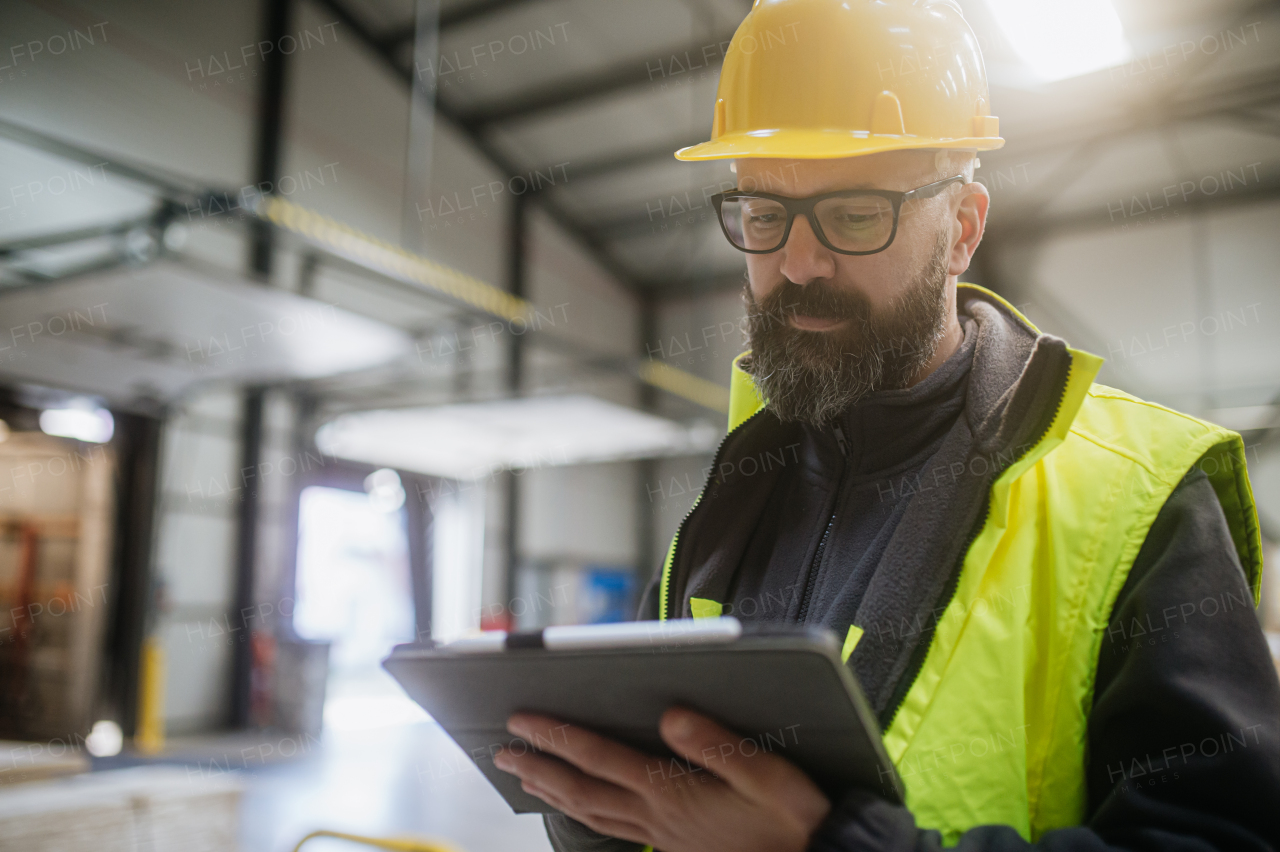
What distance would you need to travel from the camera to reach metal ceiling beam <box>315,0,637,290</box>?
1092 cm

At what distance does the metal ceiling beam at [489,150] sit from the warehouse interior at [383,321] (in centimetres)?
6

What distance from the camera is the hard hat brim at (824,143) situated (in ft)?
4.76

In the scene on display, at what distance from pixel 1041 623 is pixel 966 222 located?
745mm

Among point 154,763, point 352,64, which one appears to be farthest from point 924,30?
point 352,64

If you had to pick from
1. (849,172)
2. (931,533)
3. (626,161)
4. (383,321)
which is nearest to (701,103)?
(626,161)

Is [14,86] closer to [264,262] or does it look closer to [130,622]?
[264,262]

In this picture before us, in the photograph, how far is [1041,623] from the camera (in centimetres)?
117

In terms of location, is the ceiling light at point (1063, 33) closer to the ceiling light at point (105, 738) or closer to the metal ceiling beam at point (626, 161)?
the metal ceiling beam at point (626, 161)

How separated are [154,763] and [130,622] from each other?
58.9 inches

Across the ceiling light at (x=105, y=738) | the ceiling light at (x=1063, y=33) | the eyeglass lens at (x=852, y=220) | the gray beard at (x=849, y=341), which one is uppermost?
the ceiling light at (x=1063, y=33)

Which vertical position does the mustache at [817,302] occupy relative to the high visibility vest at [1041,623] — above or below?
above

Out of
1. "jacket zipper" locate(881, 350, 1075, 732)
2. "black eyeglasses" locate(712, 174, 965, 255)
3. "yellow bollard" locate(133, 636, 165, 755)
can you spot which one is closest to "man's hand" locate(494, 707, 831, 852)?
"jacket zipper" locate(881, 350, 1075, 732)

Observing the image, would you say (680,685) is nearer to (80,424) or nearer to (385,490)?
(80,424)

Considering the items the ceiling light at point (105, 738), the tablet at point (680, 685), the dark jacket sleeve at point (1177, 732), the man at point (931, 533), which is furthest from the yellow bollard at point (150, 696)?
the dark jacket sleeve at point (1177, 732)
